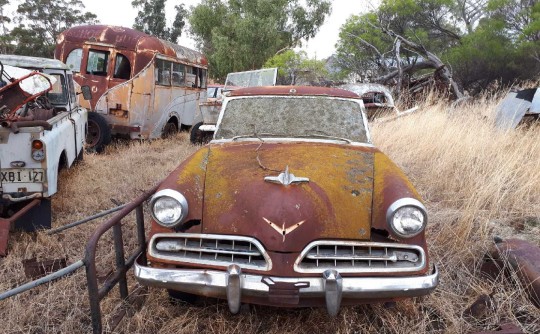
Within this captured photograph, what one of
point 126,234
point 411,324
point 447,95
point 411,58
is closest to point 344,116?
point 411,324

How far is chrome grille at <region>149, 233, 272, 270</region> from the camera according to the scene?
2.59m

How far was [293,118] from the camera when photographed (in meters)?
4.07

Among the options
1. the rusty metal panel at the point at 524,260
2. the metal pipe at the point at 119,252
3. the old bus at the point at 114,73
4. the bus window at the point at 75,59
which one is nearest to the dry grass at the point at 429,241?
the rusty metal panel at the point at 524,260

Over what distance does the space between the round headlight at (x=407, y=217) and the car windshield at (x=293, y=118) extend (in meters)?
1.32

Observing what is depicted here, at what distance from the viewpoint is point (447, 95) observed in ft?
38.6

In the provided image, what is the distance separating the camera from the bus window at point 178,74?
1082cm

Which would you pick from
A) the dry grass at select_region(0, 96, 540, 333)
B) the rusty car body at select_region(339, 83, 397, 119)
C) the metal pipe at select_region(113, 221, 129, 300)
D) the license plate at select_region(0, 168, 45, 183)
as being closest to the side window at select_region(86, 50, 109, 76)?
the dry grass at select_region(0, 96, 540, 333)

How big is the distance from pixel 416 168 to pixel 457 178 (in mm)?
1023

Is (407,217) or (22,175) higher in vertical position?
(407,217)

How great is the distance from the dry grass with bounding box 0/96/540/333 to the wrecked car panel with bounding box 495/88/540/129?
27cm

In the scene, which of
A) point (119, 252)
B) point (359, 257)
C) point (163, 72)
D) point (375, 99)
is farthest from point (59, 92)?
point (375, 99)

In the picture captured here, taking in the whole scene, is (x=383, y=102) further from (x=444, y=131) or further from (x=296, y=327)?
(x=296, y=327)

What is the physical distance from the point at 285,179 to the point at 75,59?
27.0ft

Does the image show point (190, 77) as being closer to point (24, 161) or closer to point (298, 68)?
point (298, 68)
